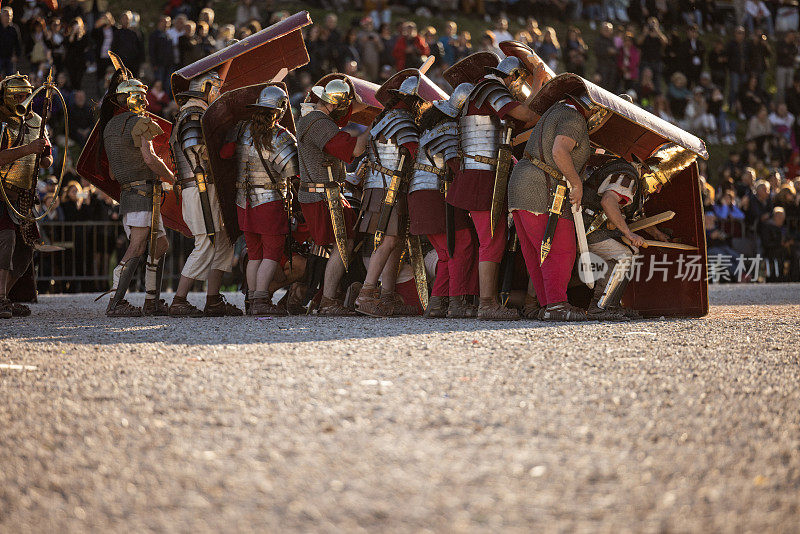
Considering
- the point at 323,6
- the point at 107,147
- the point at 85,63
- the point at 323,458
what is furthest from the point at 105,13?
the point at 323,458

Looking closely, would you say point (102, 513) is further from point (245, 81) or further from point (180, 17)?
point (180, 17)

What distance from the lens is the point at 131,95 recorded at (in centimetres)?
770

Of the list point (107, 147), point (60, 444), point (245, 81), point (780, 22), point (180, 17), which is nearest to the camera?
point (60, 444)

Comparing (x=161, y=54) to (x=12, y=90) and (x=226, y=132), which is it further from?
(x=226, y=132)

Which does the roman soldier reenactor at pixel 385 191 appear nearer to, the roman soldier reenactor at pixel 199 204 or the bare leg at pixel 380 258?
the bare leg at pixel 380 258

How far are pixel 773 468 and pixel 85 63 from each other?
12590 millimetres

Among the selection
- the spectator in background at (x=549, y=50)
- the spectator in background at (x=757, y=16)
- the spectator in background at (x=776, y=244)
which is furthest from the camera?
the spectator in background at (x=757, y=16)

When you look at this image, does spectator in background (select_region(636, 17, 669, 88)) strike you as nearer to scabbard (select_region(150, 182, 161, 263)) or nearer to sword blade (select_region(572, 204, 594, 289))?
sword blade (select_region(572, 204, 594, 289))

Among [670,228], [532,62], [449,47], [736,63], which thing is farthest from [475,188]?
[736,63]

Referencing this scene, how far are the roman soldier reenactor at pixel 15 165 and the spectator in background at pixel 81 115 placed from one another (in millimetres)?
5535

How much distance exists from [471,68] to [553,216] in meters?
1.48

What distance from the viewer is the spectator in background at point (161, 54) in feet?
44.1

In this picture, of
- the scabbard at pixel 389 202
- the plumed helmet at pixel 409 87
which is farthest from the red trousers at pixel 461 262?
the plumed helmet at pixel 409 87

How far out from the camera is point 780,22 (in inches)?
826
